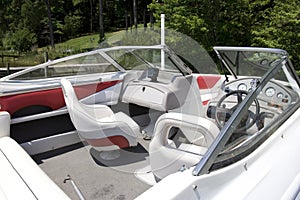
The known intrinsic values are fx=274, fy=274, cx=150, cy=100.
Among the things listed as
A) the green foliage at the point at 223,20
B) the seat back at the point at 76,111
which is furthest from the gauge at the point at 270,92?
the green foliage at the point at 223,20

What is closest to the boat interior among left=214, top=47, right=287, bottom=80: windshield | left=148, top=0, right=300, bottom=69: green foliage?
left=214, top=47, right=287, bottom=80: windshield

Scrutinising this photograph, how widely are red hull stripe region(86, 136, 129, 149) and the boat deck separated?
14 centimetres

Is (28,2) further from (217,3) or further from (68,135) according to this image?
(68,135)

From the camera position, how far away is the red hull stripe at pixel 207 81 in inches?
124

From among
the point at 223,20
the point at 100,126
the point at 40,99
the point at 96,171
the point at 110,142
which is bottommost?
the point at 96,171

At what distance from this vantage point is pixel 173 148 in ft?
4.87

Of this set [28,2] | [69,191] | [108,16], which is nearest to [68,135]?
[69,191]

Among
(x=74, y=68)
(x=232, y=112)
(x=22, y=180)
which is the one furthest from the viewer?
(x=74, y=68)

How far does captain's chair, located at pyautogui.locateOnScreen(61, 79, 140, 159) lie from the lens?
74.2 inches

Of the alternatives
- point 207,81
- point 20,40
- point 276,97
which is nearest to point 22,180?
point 276,97

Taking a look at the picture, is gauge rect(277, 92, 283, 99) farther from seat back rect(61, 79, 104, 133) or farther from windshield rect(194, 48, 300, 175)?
seat back rect(61, 79, 104, 133)

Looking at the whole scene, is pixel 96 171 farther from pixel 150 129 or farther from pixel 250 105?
pixel 250 105

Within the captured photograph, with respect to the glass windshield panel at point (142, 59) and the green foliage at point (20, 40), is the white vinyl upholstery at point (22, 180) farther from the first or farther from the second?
the green foliage at point (20, 40)

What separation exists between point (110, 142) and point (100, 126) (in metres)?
0.18
